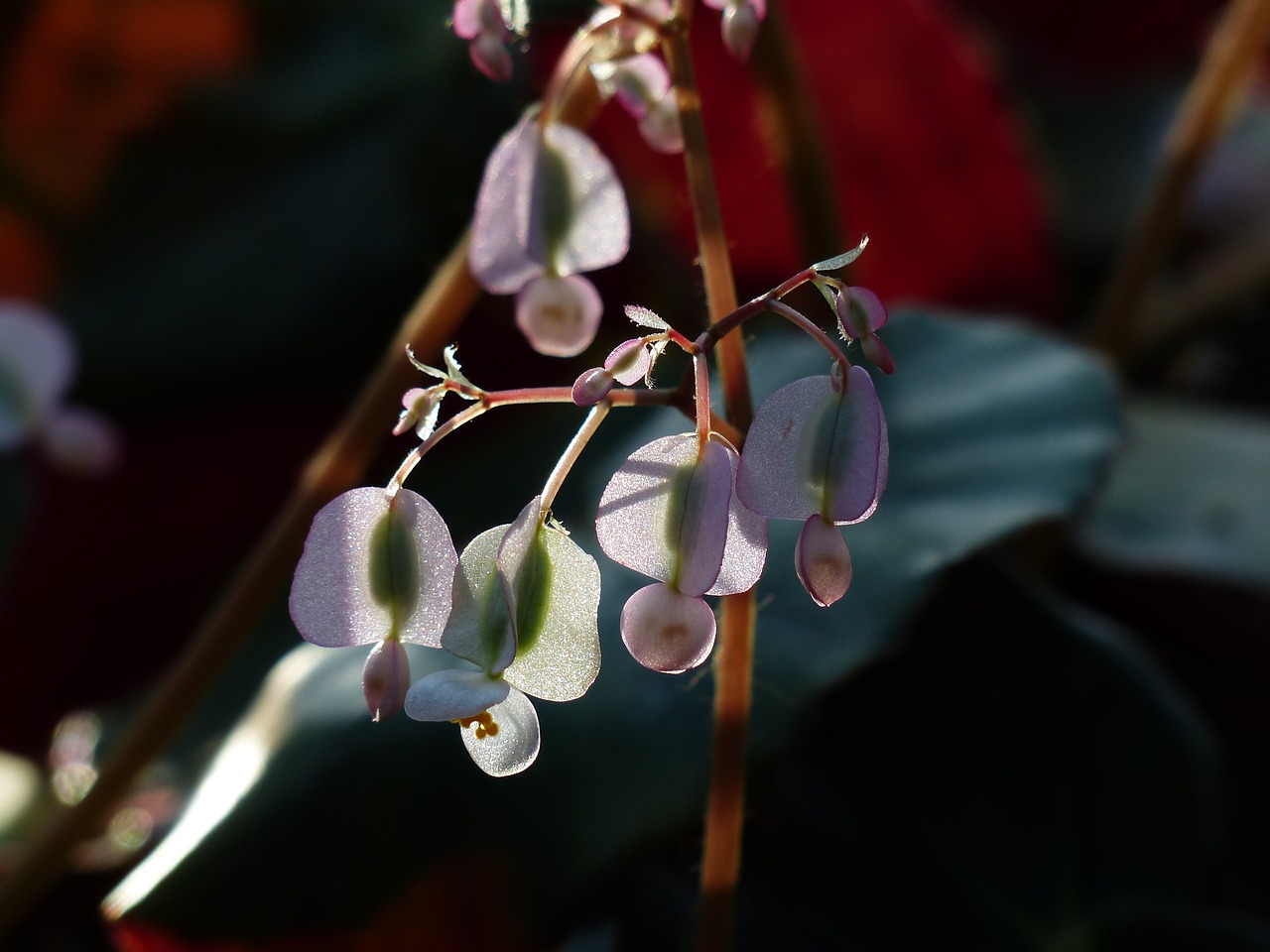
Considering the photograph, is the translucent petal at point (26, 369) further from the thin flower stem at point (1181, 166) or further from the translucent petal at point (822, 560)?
the thin flower stem at point (1181, 166)

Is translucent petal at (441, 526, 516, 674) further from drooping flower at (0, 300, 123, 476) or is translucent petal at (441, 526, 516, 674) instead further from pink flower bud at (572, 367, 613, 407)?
drooping flower at (0, 300, 123, 476)

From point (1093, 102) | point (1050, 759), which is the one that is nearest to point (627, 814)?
point (1050, 759)

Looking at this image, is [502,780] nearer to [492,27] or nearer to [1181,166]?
[492,27]

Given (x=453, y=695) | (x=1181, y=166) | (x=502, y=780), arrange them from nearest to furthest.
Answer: (x=453, y=695) → (x=502, y=780) → (x=1181, y=166)

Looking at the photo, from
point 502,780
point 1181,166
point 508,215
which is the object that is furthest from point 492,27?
point 1181,166

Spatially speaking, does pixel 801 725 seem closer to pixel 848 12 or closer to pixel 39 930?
pixel 39 930

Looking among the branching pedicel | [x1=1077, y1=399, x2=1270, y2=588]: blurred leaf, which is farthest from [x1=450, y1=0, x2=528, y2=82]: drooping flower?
[x1=1077, y1=399, x2=1270, y2=588]: blurred leaf

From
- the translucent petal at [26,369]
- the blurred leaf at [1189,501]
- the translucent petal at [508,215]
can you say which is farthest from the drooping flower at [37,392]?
the blurred leaf at [1189,501]
